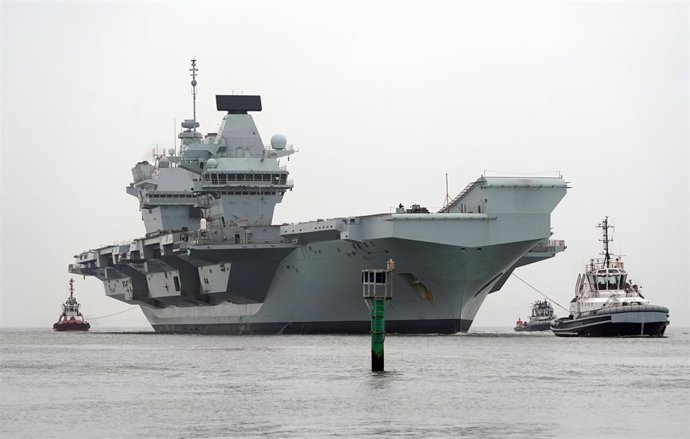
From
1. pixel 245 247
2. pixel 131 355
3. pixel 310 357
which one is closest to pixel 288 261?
pixel 245 247

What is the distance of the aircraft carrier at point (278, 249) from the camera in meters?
46.5

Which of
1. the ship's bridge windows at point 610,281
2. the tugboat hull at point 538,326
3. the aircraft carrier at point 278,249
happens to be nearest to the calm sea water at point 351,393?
the aircraft carrier at point 278,249

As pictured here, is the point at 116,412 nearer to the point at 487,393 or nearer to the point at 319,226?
the point at 487,393

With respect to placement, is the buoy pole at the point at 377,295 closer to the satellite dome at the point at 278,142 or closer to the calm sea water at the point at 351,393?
the calm sea water at the point at 351,393

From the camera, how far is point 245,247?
174ft

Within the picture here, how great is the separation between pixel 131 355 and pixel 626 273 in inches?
766

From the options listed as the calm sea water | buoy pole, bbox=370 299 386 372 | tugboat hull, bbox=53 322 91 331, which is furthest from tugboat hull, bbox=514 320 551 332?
buoy pole, bbox=370 299 386 372

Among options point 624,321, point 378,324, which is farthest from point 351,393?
point 624,321

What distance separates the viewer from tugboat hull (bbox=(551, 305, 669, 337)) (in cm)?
4934

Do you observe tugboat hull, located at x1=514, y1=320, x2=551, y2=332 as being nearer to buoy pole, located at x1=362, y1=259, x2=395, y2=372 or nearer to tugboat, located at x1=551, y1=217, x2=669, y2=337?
tugboat, located at x1=551, y1=217, x2=669, y2=337

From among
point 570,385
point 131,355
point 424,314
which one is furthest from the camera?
point 424,314

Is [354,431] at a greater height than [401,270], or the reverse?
[401,270]

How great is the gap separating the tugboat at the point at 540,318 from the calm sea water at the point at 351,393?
42380 millimetres

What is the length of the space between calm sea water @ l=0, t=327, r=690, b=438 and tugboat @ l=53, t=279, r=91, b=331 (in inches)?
2126
